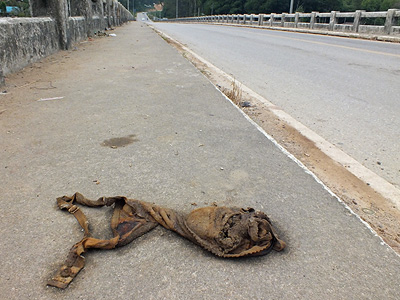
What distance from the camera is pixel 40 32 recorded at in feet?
24.8

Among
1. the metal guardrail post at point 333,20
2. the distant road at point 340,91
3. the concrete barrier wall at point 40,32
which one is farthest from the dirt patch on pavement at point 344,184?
the metal guardrail post at point 333,20

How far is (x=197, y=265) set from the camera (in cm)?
175

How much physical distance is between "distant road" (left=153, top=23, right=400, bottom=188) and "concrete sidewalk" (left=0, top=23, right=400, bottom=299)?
127 centimetres

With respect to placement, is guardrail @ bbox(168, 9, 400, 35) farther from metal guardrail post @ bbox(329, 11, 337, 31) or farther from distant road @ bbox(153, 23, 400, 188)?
distant road @ bbox(153, 23, 400, 188)

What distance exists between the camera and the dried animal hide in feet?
5.97

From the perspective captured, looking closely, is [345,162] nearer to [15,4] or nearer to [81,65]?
[81,65]

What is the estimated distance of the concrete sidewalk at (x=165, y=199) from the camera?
1.63 metres

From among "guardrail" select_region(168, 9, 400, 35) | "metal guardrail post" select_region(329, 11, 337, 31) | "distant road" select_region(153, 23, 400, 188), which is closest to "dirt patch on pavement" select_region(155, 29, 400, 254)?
"distant road" select_region(153, 23, 400, 188)

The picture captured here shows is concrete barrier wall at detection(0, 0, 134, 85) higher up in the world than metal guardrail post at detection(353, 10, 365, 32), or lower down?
lower down

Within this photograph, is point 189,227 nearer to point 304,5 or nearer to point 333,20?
point 333,20

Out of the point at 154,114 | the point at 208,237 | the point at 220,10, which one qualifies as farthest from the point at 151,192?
the point at 220,10

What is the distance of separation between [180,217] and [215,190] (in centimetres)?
47

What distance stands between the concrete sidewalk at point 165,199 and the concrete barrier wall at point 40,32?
5.28 ft

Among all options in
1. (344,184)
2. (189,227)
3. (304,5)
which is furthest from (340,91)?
(304,5)
